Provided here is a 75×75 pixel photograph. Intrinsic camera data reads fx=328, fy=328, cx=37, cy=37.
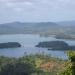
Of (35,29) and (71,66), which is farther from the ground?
(71,66)

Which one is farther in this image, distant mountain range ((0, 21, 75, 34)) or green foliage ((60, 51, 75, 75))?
distant mountain range ((0, 21, 75, 34))

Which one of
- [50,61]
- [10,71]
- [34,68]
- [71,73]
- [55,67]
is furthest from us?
[50,61]

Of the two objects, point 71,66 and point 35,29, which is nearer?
point 71,66

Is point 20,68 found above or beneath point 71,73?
beneath

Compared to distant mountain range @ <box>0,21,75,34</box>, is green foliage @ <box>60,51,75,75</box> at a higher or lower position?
higher

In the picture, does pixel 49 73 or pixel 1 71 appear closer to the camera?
pixel 1 71

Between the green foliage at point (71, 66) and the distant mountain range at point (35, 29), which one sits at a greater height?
the green foliage at point (71, 66)

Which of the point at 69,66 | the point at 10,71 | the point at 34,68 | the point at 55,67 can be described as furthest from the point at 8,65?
the point at 69,66

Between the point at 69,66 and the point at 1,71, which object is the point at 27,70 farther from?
the point at 69,66

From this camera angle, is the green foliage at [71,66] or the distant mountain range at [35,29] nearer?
the green foliage at [71,66]

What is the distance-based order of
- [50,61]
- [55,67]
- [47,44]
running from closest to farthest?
[55,67] < [50,61] < [47,44]
